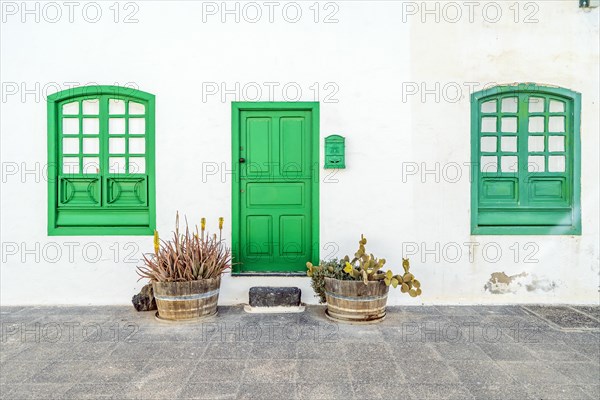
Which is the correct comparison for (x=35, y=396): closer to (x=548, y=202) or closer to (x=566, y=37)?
(x=548, y=202)

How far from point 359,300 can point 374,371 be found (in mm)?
1051

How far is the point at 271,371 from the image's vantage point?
9.96ft

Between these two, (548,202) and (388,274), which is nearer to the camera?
(388,274)

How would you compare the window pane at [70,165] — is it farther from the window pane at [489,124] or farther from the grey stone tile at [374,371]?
the window pane at [489,124]

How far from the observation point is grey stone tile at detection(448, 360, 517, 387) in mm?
2873

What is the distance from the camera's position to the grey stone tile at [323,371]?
2.92 m

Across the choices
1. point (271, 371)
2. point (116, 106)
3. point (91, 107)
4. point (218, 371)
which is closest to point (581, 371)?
point (271, 371)

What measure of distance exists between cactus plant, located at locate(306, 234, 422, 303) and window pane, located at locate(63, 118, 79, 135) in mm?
3396

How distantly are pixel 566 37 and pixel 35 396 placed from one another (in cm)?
656

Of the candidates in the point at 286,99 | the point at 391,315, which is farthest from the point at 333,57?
the point at 391,315

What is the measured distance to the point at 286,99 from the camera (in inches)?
188

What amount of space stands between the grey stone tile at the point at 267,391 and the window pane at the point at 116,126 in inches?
139

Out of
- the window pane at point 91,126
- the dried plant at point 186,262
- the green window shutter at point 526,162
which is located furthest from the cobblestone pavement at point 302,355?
the window pane at point 91,126

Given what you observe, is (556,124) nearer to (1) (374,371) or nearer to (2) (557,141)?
(2) (557,141)
